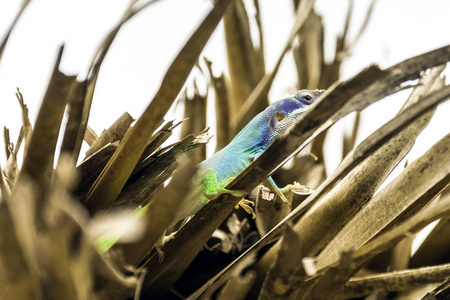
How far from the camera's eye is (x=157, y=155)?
1172 mm

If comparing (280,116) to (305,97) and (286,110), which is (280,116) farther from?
(305,97)

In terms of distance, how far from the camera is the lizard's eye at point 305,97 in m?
1.85

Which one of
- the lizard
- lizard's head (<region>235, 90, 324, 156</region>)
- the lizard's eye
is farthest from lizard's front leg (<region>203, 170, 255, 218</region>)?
the lizard's eye

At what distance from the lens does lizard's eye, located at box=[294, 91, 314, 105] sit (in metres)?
1.85

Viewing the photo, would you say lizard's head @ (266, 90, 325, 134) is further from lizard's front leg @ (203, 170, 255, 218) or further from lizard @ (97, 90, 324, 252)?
lizard's front leg @ (203, 170, 255, 218)

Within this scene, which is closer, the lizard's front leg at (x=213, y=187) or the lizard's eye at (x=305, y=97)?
the lizard's front leg at (x=213, y=187)

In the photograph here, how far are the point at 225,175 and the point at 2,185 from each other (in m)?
0.90

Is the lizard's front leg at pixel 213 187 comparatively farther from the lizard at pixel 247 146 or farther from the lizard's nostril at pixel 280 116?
the lizard's nostril at pixel 280 116

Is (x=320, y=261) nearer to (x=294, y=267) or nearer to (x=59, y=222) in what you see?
(x=294, y=267)

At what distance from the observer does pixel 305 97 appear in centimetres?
186

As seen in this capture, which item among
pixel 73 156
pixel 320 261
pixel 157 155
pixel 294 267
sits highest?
pixel 73 156

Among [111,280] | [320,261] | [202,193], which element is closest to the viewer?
[111,280]

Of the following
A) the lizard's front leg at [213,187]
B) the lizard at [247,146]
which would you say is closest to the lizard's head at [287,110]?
the lizard at [247,146]

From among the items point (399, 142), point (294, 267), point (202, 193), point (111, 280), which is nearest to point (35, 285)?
point (111, 280)
